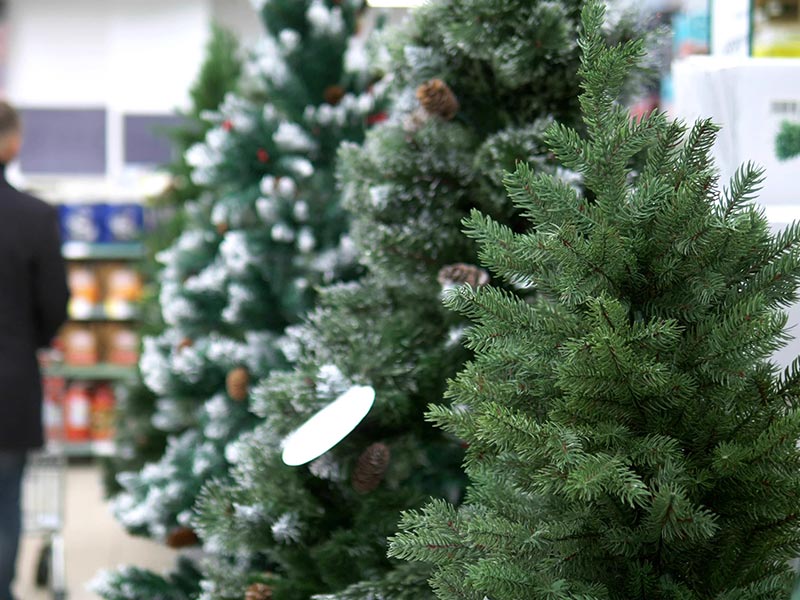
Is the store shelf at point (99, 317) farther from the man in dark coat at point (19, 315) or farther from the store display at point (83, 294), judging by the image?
the man in dark coat at point (19, 315)

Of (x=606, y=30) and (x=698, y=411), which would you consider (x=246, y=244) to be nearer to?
(x=606, y=30)

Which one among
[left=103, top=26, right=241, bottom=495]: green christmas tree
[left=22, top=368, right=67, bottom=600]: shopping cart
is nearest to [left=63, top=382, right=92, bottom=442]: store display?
[left=22, top=368, right=67, bottom=600]: shopping cart

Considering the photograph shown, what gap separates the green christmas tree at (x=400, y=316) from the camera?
4.69 feet

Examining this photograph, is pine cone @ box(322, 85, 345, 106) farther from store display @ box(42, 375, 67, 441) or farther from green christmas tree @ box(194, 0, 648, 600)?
store display @ box(42, 375, 67, 441)

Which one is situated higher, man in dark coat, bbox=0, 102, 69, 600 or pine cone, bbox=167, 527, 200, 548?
man in dark coat, bbox=0, 102, 69, 600

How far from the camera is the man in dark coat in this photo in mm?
3195

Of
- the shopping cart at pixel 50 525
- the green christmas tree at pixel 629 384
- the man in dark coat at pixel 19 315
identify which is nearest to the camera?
the green christmas tree at pixel 629 384

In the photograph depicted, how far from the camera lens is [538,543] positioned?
0.89 metres

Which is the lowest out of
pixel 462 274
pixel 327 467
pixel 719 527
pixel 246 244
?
pixel 719 527

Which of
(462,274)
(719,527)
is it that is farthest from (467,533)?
(462,274)

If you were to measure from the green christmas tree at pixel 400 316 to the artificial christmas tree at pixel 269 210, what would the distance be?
0.72m

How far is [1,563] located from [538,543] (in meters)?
2.88

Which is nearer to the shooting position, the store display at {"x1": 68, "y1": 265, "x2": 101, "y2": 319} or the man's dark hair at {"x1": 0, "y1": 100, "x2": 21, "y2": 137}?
the man's dark hair at {"x1": 0, "y1": 100, "x2": 21, "y2": 137}

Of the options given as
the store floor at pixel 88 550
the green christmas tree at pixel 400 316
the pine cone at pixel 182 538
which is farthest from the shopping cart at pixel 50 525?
the green christmas tree at pixel 400 316
